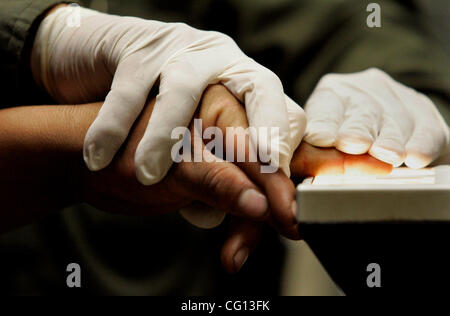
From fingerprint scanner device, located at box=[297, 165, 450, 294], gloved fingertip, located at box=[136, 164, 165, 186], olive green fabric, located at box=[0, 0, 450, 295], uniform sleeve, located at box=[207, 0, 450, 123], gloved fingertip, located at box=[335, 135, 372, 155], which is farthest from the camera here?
uniform sleeve, located at box=[207, 0, 450, 123]

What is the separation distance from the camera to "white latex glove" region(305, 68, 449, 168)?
67cm

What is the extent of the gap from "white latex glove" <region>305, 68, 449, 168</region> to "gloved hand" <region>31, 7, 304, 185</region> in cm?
12

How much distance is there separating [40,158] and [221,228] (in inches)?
19.5

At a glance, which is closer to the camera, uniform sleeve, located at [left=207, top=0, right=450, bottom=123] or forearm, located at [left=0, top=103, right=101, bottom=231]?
forearm, located at [left=0, top=103, right=101, bottom=231]

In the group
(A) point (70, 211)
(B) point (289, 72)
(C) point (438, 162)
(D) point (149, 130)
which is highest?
(D) point (149, 130)

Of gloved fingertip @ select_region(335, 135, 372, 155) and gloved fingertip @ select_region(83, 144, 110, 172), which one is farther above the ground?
gloved fingertip @ select_region(83, 144, 110, 172)

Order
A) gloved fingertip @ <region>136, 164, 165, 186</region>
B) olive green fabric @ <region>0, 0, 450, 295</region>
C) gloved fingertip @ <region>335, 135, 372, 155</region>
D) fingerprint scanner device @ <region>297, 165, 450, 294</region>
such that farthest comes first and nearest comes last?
olive green fabric @ <region>0, 0, 450, 295</region>
gloved fingertip @ <region>335, 135, 372, 155</region>
gloved fingertip @ <region>136, 164, 165, 186</region>
fingerprint scanner device @ <region>297, 165, 450, 294</region>

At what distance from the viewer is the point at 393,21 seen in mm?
1188

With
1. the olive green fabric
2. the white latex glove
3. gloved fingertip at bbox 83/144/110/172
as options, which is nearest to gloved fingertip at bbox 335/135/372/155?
the white latex glove

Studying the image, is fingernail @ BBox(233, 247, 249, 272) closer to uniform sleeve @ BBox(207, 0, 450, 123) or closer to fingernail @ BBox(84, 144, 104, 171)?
fingernail @ BBox(84, 144, 104, 171)
